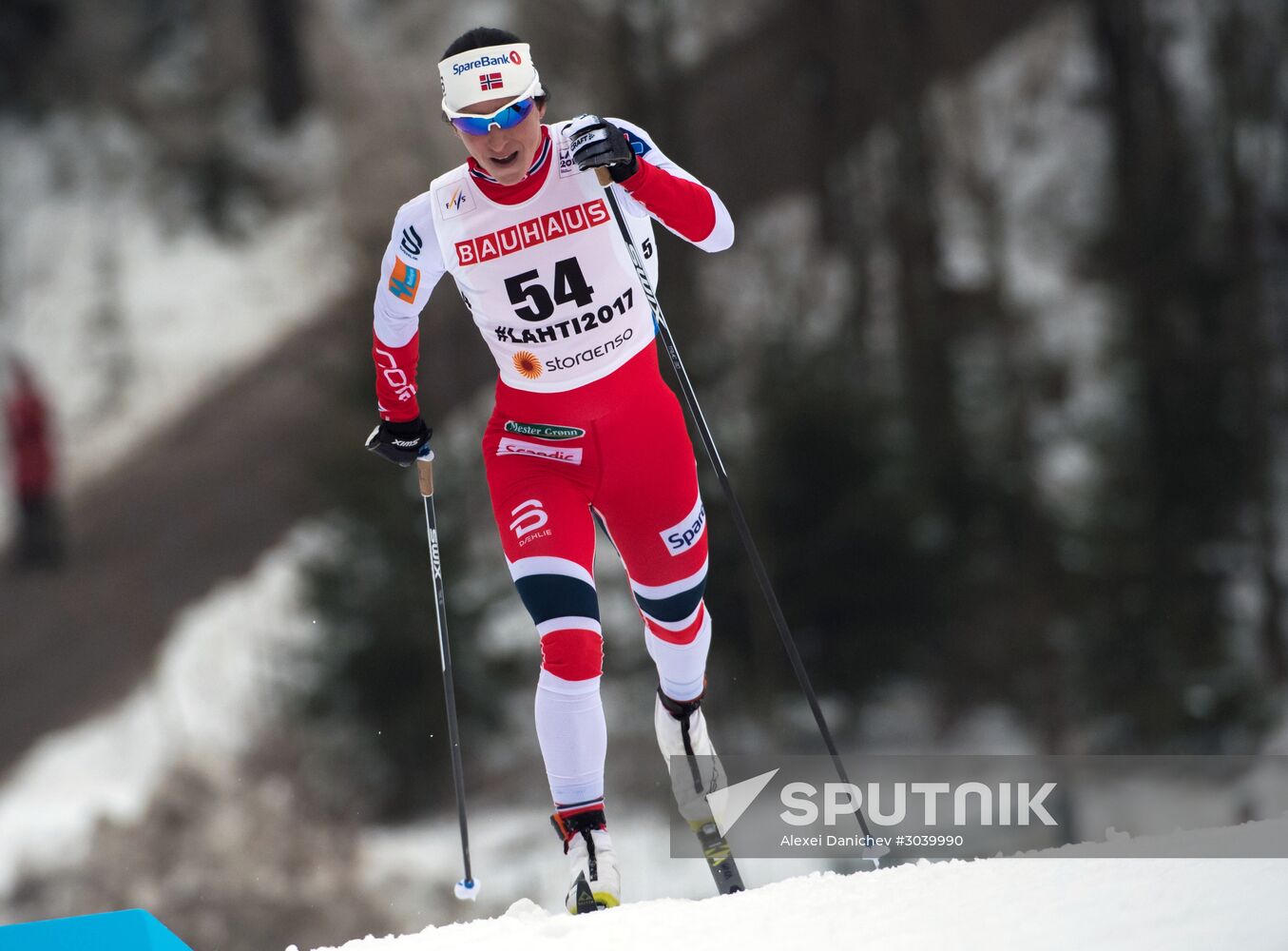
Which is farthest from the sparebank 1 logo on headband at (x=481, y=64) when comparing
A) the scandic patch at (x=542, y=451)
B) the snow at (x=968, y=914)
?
the snow at (x=968, y=914)

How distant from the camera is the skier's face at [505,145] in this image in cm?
338

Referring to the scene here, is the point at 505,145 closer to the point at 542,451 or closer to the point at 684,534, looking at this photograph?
the point at 542,451

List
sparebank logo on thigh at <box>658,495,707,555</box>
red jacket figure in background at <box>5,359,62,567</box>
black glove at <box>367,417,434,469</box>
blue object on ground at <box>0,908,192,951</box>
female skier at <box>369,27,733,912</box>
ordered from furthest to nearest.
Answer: red jacket figure in background at <box>5,359,62,567</box>
black glove at <box>367,417,434,469</box>
sparebank logo on thigh at <box>658,495,707,555</box>
female skier at <box>369,27,733,912</box>
blue object on ground at <box>0,908,192,951</box>

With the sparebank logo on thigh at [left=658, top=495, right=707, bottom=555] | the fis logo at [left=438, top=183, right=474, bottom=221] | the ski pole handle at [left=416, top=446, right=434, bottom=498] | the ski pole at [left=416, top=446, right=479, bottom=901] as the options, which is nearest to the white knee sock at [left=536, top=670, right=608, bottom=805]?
the ski pole at [left=416, top=446, right=479, bottom=901]

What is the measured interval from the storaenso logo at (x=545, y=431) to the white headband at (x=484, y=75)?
0.84 meters

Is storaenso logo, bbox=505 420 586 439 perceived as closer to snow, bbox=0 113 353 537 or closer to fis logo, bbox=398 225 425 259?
fis logo, bbox=398 225 425 259

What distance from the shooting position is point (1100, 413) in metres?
13.5

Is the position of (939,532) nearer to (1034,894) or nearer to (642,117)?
(642,117)

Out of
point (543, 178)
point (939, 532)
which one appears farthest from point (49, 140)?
point (543, 178)

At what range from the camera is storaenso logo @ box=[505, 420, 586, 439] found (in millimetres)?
3652

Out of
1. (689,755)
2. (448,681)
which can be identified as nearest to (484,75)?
(448,681)

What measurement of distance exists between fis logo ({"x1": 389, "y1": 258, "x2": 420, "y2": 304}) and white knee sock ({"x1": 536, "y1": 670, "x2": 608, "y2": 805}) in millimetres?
1104

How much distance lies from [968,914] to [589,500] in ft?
4.67

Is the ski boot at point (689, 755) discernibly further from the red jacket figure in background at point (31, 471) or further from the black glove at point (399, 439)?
the red jacket figure in background at point (31, 471)
